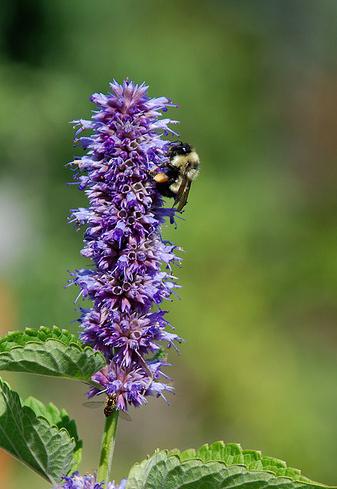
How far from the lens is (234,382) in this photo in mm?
12945

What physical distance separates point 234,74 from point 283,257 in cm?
388

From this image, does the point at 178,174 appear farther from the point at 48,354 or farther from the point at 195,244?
the point at 195,244

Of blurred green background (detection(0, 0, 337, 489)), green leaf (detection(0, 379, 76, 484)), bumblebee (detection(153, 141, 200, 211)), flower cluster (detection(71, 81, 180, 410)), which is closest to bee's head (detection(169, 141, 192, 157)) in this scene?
bumblebee (detection(153, 141, 200, 211))

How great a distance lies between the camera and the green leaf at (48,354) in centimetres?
166

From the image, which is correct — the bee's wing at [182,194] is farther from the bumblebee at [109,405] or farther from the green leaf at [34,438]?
the green leaf at [34,438]

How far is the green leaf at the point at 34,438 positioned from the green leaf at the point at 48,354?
7 centimetres

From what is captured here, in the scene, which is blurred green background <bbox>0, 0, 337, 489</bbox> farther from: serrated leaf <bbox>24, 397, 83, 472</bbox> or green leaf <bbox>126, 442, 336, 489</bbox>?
green leaf <bbox>126, 442, 336, 489</bbox>

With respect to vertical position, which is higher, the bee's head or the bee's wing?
the bee's head

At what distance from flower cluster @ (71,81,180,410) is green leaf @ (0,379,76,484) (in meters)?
0.13

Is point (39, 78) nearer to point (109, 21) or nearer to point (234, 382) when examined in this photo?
point (109, 21)

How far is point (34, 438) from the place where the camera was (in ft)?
5.83

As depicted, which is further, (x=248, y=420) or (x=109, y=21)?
(x=109, y=21)

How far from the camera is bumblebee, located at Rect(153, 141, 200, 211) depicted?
1.98 m

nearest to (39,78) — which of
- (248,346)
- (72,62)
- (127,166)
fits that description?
(72,62)
